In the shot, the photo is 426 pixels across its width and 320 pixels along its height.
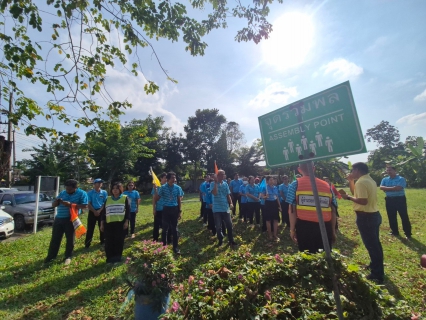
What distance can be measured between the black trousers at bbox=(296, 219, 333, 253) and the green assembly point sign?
1.76m

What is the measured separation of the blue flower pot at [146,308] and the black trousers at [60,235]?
3.61 metres

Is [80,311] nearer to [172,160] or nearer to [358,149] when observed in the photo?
[358,149]

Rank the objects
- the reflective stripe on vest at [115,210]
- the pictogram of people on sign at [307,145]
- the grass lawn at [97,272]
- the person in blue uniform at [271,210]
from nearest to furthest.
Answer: the pictogram of people on sign at [307,145] < the grass lawn at [97,272] < the reflective stripe on vest at [115,210] < the person in blue uniform at [271,210]

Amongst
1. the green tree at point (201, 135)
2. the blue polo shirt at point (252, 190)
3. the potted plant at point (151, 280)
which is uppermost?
the green tree at point (201, 135)

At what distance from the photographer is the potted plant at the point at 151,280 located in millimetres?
2858

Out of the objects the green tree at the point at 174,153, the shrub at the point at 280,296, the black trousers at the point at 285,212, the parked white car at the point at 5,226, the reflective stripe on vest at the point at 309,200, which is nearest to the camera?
the shrub at the point at 280,296

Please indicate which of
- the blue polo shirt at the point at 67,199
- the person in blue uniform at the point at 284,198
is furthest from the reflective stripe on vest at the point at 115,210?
the person in blue uniform at the point at 284,198

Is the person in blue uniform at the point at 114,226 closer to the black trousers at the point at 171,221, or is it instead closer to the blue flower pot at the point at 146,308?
the black trousers at the point at 171,221

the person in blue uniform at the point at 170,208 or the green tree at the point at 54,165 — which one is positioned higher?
the green tree at the point at 54,165

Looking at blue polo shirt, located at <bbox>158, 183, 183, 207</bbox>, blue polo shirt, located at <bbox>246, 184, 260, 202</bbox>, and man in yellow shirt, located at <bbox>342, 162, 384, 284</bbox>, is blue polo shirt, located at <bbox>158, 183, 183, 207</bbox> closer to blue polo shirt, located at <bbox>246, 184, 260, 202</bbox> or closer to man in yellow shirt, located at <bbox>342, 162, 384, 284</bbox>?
blue polo shirt, located at <bbox>246, 184, 260, 202</bbox>

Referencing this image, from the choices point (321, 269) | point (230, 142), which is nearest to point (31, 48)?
point (321, 269)

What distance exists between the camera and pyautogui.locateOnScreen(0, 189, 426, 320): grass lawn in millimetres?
3630

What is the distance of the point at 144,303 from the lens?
292 centimetres

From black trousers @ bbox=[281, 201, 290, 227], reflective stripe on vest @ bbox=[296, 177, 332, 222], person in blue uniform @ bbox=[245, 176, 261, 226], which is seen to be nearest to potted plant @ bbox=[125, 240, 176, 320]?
reflective stripe on vest @ bbox=[296, 177, 332, 222]
